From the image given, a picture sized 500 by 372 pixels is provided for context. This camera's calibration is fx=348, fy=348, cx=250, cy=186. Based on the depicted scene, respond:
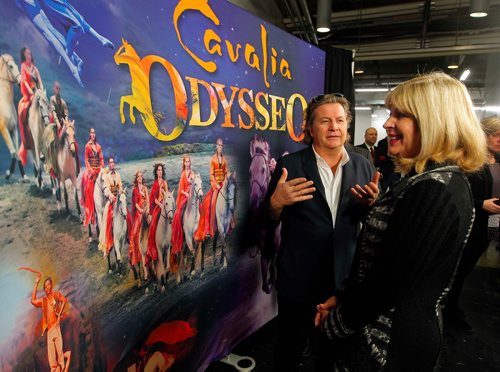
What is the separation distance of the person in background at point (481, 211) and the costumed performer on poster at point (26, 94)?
2.62 metres

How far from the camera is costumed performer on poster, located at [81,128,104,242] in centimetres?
114

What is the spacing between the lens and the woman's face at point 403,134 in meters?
0.99

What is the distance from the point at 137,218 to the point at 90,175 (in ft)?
0.88

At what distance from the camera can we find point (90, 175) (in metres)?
1.15

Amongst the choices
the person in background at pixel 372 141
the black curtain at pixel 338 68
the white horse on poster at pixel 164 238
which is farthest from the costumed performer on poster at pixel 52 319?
the person in background at pixel 372 141

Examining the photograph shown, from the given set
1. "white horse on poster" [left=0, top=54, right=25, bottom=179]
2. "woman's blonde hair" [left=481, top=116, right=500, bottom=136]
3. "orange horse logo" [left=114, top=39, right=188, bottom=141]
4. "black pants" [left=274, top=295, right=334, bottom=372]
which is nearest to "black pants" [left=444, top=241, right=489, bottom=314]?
"woman's blonde hair" [left=481, top=116, right=500, bottom=136]

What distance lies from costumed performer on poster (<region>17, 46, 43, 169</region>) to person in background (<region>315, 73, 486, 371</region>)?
101cm

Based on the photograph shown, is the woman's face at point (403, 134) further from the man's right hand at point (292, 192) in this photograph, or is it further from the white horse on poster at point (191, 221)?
the white horse on poster at point (191, 221)

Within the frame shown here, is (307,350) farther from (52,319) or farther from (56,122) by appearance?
(56,122)

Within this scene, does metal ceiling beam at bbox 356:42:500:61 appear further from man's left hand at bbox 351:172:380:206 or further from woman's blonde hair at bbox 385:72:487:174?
woman's blonde hair at bbox 385:72:487:174

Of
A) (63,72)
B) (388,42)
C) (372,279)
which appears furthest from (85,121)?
(388,42)

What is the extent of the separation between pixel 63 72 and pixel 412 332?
1.24 metres

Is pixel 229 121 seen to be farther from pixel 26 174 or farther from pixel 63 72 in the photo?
pixel 26 174

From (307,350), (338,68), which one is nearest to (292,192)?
(307,350)
